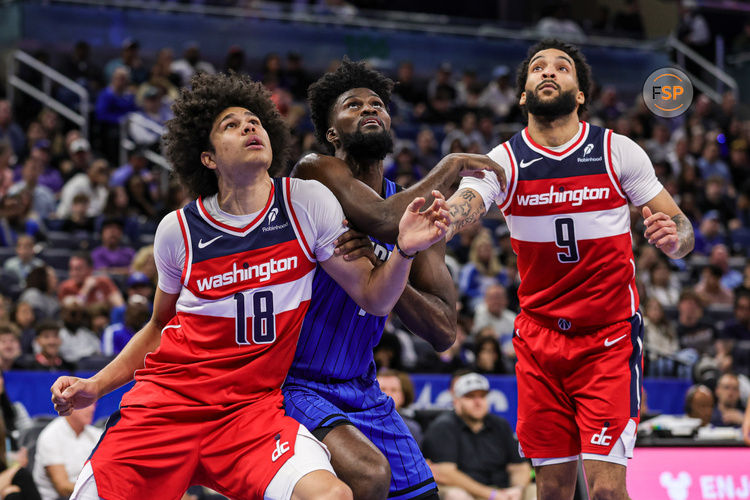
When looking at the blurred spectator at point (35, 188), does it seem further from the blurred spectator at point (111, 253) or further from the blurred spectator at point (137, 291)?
the blurred spectator at point (137, 291)

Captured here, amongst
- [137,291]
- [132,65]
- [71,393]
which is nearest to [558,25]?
[132,65]

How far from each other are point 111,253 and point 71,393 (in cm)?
851

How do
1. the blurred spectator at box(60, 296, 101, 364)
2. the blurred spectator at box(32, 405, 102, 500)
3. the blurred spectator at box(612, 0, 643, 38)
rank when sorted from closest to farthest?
the blurred spectator at box(32, 405, 102, 500), the blurred spectator at box(60, 296, 101, 364), the blurred spectator at box(612, 0, 643, 38)

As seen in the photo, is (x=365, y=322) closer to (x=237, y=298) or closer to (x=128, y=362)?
(x=237, y=298)

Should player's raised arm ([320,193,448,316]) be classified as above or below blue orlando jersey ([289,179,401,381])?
above

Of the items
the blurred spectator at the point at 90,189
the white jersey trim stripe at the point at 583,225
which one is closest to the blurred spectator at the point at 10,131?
the blurred spectator at the point at 90,189

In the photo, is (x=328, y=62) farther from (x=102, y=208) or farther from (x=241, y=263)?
(x=241, y=263)

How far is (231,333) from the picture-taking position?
4.43 m

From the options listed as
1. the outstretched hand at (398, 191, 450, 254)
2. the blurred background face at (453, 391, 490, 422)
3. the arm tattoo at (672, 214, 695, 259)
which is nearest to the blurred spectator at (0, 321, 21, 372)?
the blurred background face at (453, 391, 490, 422)

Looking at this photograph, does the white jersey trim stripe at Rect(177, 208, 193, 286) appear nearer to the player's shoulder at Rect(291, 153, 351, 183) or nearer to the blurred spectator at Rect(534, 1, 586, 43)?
the player's shoulder at Rect(291, 153, 351, 183)

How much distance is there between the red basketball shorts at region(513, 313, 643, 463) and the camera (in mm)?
5246

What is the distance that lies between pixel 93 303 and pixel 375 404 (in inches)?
287

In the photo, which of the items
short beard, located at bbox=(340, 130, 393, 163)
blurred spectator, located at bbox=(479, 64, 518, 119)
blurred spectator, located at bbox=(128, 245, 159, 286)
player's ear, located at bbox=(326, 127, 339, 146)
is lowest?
blurred spectator, located at bbox=(128, 245, 159, 286)

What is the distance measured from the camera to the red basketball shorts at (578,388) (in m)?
5.25
